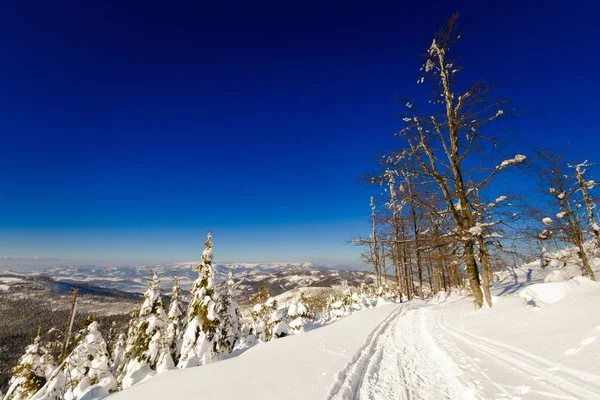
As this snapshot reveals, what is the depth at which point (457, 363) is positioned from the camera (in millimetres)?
5773

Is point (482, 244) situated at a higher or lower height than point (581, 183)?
lower

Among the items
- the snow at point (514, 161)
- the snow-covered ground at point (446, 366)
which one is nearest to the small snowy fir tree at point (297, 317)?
the snow-covered ground at point (446, 366)

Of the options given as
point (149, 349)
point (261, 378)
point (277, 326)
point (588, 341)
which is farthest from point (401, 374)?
point (149, 349)

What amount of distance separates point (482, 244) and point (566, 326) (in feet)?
14.5

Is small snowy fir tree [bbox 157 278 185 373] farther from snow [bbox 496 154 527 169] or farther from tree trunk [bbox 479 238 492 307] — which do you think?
snow [bbox 496 154 527 169]

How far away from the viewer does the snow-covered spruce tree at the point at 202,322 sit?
1462 cm

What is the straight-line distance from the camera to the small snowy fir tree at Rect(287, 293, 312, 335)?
17812mm

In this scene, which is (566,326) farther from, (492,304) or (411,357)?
(492,304)

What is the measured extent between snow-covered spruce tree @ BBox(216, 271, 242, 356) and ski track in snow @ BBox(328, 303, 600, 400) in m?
11.2

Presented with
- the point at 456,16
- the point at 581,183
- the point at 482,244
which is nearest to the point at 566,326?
the point at 482,244

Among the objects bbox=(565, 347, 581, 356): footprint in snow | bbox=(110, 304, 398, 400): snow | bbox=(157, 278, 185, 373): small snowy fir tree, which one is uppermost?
bbox=(565, 347, 581, 356): footprint in snow

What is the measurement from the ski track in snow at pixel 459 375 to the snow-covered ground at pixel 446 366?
2cm

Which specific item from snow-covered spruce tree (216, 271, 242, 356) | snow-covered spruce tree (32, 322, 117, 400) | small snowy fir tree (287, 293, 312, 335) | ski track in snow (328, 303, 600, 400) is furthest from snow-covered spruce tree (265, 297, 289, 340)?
ski track in snow (328, 303, 600, 400)

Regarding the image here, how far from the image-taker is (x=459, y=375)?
16.6 ft
